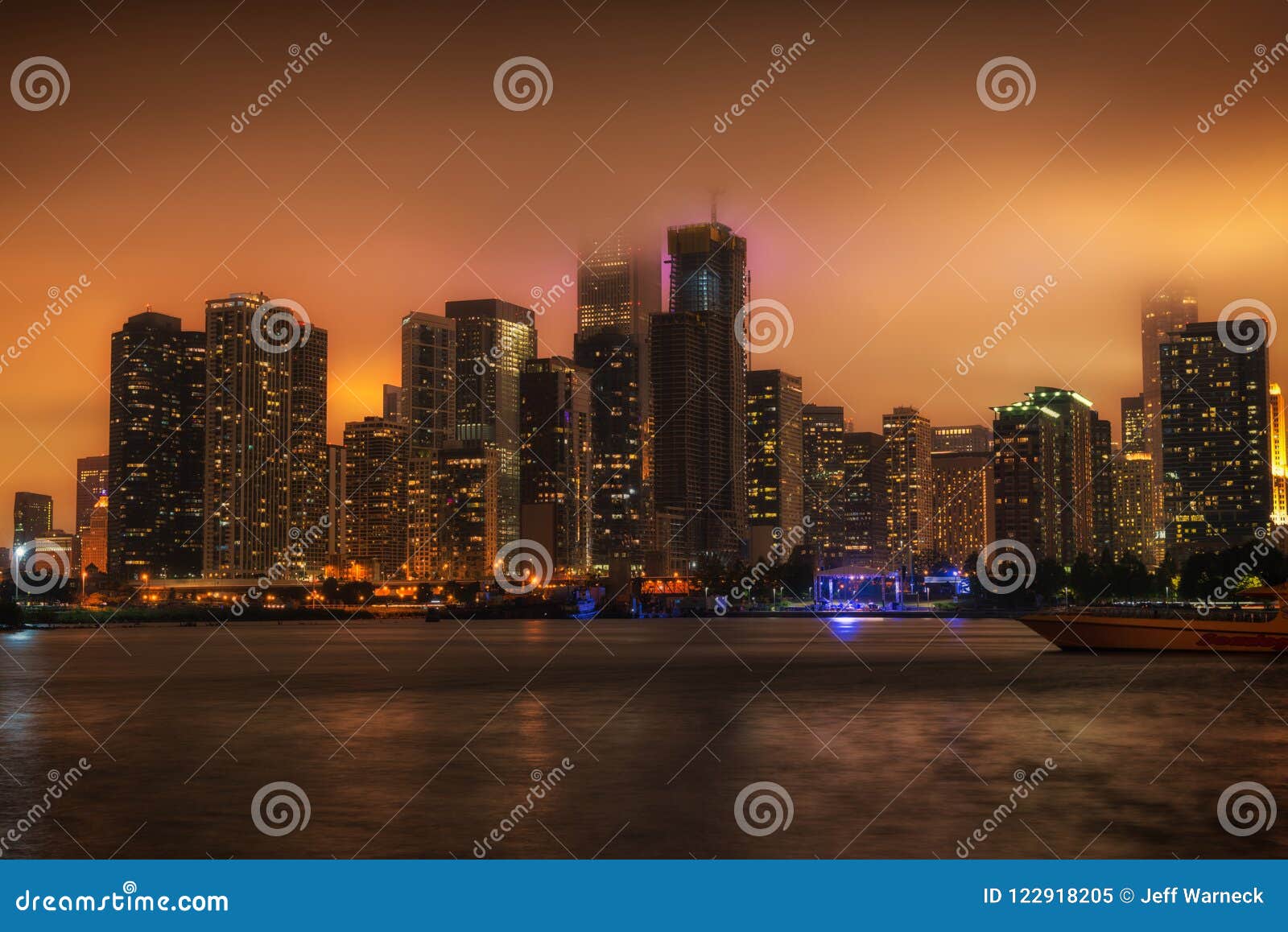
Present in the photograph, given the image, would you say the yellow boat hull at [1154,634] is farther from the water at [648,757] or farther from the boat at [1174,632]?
the water at [648,757]

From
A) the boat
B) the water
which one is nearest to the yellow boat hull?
the boat

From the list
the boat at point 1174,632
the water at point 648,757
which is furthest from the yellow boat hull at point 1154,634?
the water at point 648,757

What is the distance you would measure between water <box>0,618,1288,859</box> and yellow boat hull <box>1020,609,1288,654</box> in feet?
27.3

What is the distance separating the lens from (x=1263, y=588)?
71.7 m

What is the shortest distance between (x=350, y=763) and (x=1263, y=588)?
60410 millimetres

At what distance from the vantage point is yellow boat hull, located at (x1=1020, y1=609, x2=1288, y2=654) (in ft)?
234

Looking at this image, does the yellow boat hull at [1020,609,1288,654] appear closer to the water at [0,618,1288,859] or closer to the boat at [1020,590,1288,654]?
the boat at [1020,590,1288,654]

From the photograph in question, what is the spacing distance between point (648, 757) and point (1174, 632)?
5559 cm

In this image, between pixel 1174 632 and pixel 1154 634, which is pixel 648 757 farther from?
pixel 1154 634

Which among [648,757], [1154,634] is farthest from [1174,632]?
[648,757]

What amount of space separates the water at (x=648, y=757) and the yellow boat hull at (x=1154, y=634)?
8320 millimetres

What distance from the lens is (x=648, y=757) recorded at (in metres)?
28.2

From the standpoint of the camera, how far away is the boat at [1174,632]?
69.8 m

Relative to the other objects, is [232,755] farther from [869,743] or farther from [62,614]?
[62,614]
